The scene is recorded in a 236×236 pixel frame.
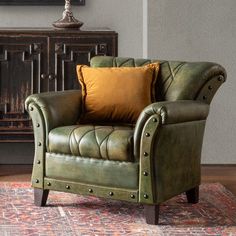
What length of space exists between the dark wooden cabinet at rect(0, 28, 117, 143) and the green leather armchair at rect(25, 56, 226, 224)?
78cm

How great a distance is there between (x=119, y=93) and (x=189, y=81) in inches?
15.7

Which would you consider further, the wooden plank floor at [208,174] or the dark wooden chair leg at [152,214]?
the wooden plank floor at [208,174]

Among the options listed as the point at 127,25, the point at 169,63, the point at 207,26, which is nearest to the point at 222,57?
the point at 207,26

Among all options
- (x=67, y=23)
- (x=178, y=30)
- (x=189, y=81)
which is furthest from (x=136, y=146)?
(x=178, y=30)

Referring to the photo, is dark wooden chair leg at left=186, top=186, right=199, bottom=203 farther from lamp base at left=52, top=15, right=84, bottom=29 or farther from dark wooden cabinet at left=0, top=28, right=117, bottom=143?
lamp base at left=52, top=15, right=84, bottom=29

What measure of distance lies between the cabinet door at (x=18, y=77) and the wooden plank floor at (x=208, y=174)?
0.29m

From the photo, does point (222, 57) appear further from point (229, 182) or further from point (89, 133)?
point (89, 133)

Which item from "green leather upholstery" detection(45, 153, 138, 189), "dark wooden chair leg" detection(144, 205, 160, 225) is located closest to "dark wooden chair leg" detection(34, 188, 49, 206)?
"green leather upholstery" detection(45, 153, 138, 189)

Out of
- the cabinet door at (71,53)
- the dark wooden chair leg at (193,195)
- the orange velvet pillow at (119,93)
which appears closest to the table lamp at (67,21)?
the cabinet door at (71,53)

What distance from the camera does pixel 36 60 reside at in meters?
4.30

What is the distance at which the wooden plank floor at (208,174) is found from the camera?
4.12 meters

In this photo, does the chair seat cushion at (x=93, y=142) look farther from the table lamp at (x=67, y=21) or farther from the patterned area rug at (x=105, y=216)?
the table lamp at (x=67, y=21)

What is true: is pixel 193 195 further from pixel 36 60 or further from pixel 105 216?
pixel 36 60

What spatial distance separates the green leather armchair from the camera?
9.77 feet
